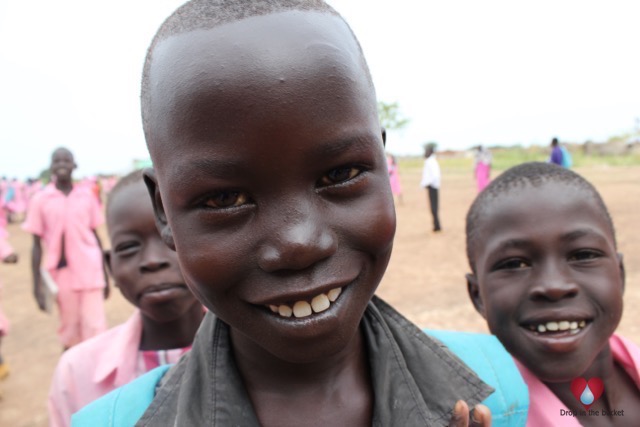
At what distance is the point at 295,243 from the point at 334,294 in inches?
6.0

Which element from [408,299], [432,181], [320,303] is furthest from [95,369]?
[432,181]

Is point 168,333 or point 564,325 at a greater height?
point 564,325

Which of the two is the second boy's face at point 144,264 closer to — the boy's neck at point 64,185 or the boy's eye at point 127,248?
the boy's eye at point 127,248

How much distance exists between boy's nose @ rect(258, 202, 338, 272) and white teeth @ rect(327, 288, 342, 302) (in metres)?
0.08

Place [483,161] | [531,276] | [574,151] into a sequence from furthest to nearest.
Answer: [574,151] → [483,161] → [531,276]

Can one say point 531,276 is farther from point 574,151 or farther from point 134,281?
point 574,151

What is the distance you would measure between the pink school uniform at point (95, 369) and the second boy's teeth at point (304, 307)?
127 cm

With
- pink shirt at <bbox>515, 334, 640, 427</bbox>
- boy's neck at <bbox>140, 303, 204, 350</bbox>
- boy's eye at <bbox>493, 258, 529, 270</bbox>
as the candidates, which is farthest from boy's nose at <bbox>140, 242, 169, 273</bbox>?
pink shirt at <bbox>515, 334, 640, 427</bbox>

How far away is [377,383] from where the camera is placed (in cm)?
110

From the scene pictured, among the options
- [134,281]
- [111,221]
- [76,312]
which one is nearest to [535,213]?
[134,281]

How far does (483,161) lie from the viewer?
40.4ft

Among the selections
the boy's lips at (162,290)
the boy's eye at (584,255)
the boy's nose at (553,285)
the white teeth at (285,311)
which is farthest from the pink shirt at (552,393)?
the boy's lips at (162,290)

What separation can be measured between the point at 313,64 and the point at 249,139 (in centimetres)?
17
